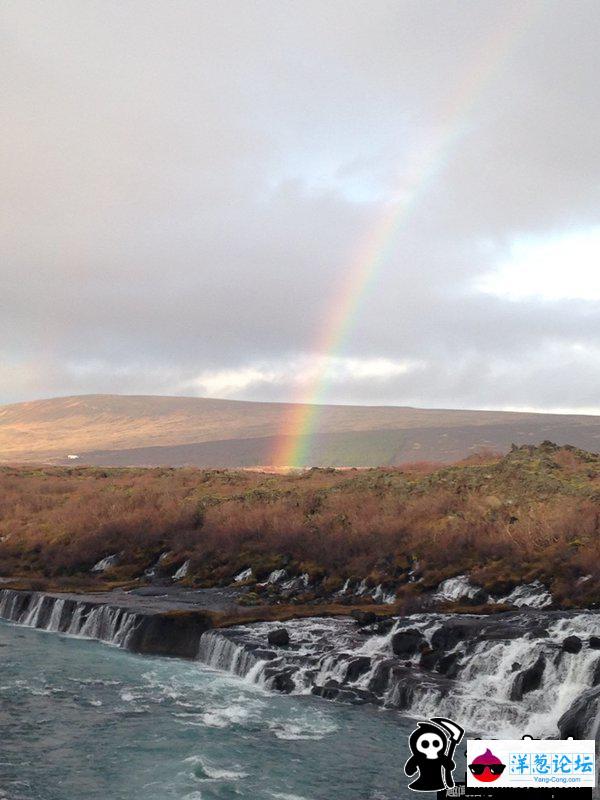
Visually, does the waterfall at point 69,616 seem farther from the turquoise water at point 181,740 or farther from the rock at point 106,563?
the rock at point 106,563

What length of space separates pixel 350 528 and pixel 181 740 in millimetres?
22937

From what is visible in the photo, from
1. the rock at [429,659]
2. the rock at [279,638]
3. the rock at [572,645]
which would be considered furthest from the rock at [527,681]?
the rock at [279,638]

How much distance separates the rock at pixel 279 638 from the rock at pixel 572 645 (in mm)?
10185

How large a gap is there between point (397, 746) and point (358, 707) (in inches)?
134

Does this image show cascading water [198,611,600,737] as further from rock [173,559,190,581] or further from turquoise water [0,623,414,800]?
rock [173,559,190,581]

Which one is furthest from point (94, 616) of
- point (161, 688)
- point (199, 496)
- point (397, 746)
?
point (199, 496)

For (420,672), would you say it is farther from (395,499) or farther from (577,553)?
(395,499)

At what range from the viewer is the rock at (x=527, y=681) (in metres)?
24.0

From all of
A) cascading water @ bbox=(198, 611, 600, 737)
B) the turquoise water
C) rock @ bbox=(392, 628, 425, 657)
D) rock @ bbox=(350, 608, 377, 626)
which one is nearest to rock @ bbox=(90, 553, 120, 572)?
cascading water @ bbox=(198, 611, 600, 737)

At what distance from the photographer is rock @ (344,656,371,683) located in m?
26.8

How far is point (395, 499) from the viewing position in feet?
156

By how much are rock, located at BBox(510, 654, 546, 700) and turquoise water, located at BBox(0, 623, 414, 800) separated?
3520mm

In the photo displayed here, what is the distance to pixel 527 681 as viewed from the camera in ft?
79.0

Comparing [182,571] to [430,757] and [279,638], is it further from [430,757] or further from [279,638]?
[430,757]
